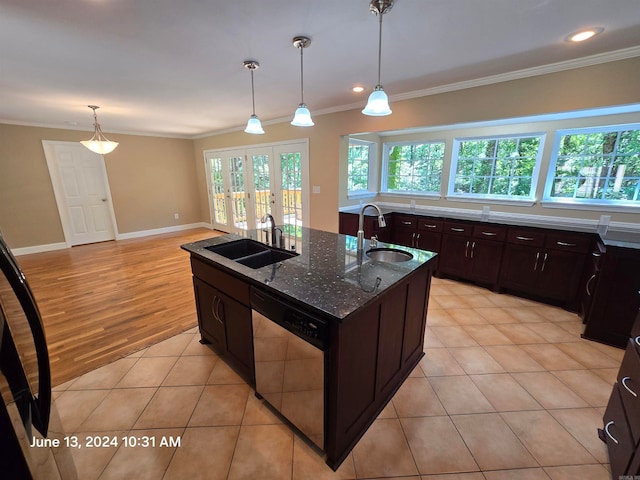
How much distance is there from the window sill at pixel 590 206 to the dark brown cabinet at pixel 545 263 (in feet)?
2.46

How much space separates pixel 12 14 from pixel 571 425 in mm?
4089

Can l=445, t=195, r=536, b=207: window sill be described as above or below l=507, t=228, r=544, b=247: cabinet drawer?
above

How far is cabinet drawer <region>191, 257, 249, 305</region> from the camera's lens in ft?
5.26

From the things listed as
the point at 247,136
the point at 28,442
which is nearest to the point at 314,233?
the point at 28,442

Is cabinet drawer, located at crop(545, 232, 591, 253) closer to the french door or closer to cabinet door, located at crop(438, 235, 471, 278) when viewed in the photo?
cabinet door, located at crop(438, 235, 471, 278)

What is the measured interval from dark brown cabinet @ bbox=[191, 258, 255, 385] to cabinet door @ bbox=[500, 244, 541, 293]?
120 inches

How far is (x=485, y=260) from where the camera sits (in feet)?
10.6

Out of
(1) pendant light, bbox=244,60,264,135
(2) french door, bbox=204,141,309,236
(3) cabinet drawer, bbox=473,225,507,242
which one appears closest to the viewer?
(1) pendant light, bbox=244,60,264,135

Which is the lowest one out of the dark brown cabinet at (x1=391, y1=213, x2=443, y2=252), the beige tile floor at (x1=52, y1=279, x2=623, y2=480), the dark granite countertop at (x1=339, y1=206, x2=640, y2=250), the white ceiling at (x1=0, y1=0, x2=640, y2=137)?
the beige tile floor at (x1=52, y1=279, x2=623, y2=480)

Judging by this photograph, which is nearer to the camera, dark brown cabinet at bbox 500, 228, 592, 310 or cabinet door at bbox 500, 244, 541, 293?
dark brown cabinet at bbox 500, 228, 592, 310

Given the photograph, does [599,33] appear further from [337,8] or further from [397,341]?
[397,341]

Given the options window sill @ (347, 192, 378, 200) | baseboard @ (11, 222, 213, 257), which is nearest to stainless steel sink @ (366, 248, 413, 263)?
window sill @ (347, 192, 378, 200)

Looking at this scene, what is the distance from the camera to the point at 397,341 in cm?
168

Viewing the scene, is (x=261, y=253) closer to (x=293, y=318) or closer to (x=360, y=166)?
(x=293, y=318)
